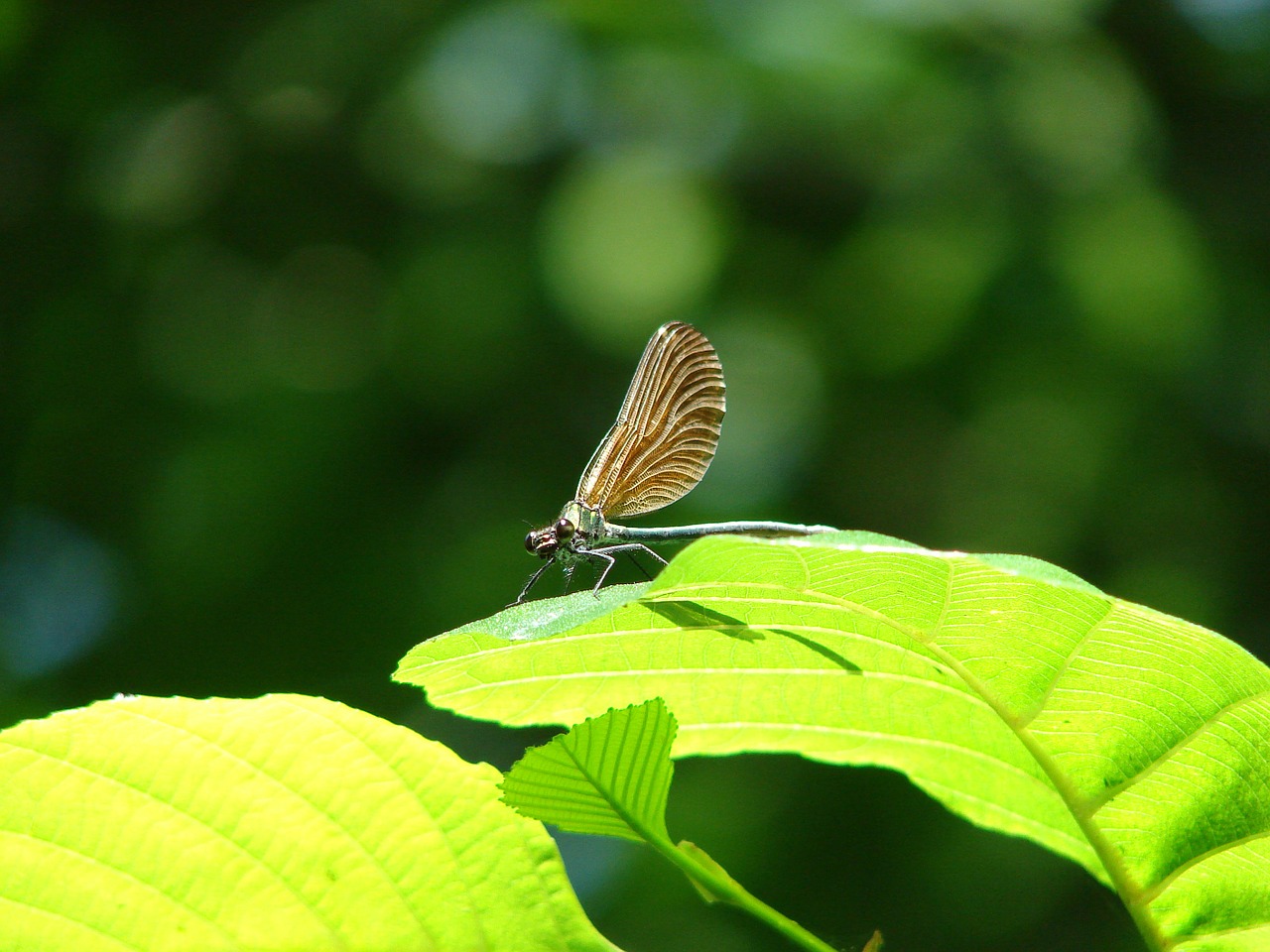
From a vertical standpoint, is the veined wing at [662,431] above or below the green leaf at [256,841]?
above

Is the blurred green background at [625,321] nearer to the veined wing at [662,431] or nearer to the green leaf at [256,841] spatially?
the veined wing at [662,431]

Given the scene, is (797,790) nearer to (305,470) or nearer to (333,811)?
(305,470)

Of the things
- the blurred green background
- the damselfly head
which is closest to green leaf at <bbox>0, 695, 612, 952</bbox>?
the damselfly head

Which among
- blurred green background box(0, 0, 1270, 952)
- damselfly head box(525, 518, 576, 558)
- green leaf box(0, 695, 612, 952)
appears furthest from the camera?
blurred green background box(0, 0, 1270, 952)

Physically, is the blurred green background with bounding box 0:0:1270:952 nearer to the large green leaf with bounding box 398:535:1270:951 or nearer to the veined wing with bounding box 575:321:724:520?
the veined wing with bounding box 575:321:724:520

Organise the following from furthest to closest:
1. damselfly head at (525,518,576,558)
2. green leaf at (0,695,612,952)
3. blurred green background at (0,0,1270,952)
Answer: blurred green background at (0,0,1270,952) < damselfly head at (525,518,576,558) < green leaf at (0,695,612,952)

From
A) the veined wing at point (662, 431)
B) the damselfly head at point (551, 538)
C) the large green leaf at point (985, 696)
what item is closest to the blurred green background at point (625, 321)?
the veined wing at point (662, 431)

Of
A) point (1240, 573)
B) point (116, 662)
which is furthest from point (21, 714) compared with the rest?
point (1240, 573)
